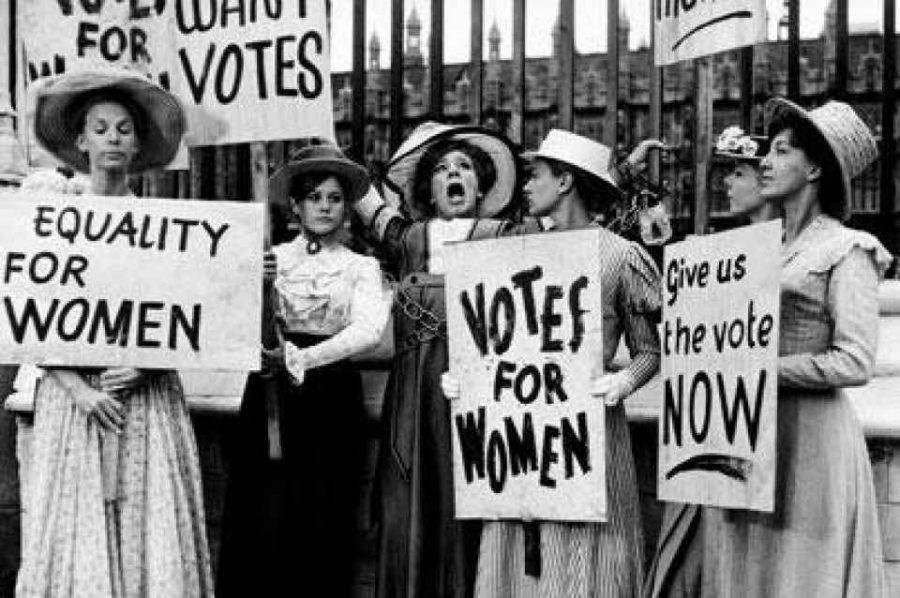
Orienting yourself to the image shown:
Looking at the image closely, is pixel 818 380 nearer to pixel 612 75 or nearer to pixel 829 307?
pixel 829 307

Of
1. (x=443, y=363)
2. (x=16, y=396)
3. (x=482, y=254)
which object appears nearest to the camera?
(x=482, y=254)

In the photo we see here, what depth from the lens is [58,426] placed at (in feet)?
15.1

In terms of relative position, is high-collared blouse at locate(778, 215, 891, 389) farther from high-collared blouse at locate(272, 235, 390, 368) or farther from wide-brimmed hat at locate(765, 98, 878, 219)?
high-collared blouse at locate(272, 235, 390, 368)

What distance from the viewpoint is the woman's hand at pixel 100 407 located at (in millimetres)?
4535

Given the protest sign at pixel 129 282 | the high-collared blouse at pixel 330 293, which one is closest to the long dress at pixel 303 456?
the high-collared blouse at pixel 330 293

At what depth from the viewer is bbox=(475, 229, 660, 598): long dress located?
4.43 meters

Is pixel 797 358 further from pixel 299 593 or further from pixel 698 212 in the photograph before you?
pixel 299 593

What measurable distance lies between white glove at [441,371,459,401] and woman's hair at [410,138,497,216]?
3.02ft

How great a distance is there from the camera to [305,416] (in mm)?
5090

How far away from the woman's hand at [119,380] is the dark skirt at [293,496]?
561 millimetres

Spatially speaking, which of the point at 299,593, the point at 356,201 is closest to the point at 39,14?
the point at 356,201

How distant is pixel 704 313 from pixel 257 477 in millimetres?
1798

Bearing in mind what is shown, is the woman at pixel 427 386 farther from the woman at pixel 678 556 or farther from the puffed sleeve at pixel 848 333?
the puffed sleeve at pixel 848 333

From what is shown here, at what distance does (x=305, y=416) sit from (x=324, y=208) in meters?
0.73
